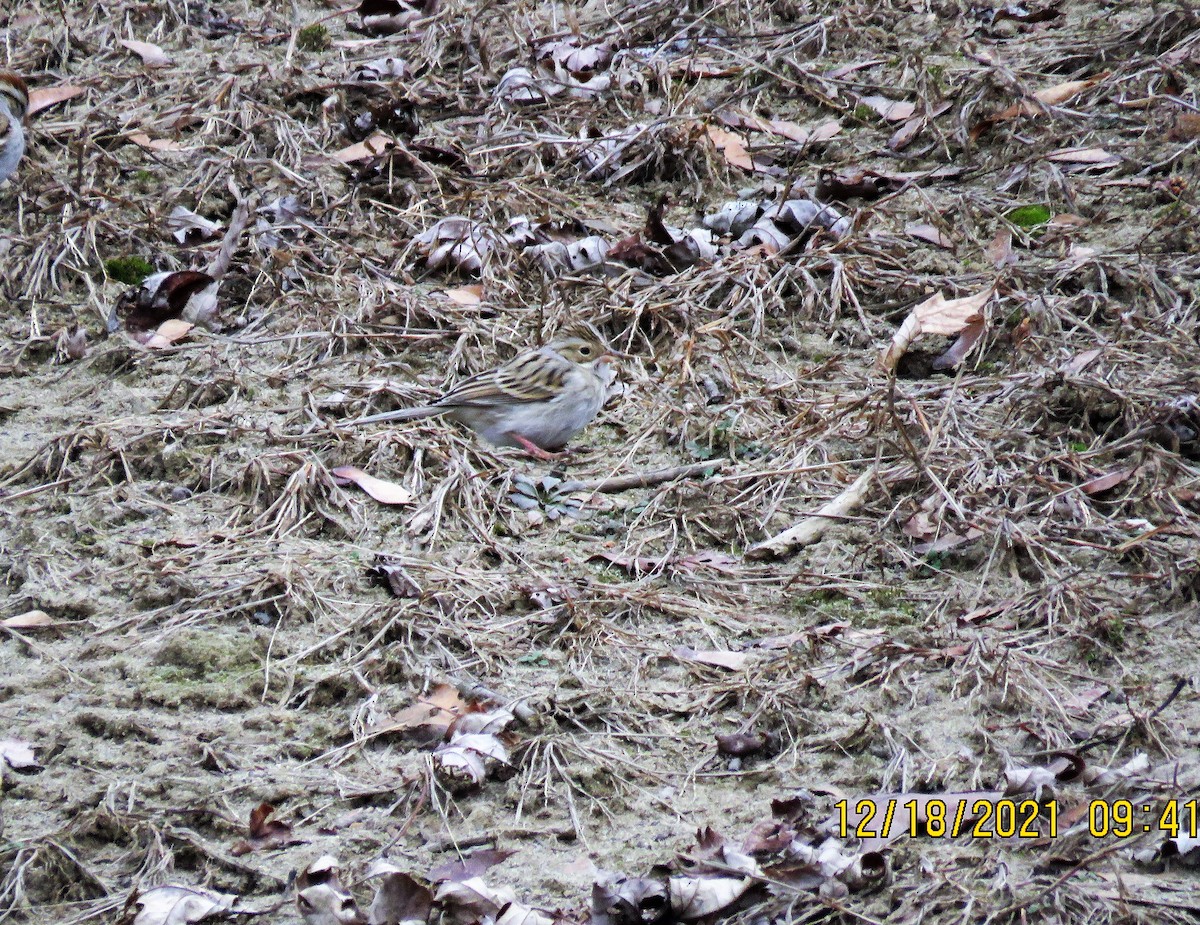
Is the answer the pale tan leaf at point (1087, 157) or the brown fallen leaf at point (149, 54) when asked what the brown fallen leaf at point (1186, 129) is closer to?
the pale tan leaf at point (1087, 157)

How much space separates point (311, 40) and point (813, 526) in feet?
18.4

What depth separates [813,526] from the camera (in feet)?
17.9

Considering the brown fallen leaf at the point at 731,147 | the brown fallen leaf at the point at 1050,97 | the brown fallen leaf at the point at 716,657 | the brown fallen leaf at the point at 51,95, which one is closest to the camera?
the brown fallen leaf at the point at 716,657

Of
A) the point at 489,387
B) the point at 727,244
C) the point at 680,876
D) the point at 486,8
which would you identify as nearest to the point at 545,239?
the point at 727,244

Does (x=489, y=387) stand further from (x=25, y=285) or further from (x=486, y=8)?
(x=486, y=8)

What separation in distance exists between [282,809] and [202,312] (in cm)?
378

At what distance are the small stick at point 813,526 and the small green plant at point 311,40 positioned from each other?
17.9 feet

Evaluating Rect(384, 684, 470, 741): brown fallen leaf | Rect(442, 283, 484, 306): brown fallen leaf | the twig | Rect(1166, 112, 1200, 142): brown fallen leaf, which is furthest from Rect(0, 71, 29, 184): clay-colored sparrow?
Rect(1166, 112, 1200, 142): brown fallen leaf

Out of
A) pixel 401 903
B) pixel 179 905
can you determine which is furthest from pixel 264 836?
pixel 401 903

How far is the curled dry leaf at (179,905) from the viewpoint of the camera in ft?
11.6

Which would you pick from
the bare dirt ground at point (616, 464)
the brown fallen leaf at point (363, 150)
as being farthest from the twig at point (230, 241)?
the brown fallen leaf at point (363, 150)

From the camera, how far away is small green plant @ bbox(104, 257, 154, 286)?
7.41 metres

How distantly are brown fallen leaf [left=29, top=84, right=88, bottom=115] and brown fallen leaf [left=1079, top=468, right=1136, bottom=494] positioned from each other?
679cm
